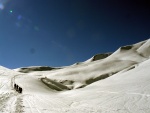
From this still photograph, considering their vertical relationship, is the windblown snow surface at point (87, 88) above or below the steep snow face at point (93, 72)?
below

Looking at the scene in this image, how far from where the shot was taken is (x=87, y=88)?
60.7 ft

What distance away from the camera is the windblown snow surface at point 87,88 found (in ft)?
27.7

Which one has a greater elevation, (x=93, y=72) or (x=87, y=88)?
(x=93, y=72)

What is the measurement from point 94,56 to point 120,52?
37823 millimetres

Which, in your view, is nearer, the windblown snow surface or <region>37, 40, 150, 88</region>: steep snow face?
the windblown snow surface

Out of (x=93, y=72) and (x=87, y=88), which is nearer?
(x=87, y=88)

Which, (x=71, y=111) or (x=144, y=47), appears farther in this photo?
(x=144, y=47)

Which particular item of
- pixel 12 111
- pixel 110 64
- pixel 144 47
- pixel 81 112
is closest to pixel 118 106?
pixel 81 112

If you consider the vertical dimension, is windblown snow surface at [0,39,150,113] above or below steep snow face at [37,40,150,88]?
below

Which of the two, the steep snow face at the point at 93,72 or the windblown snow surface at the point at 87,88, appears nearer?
the windblown snow surface at the point at 87,88

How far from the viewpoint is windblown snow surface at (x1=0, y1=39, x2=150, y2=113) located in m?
8.43

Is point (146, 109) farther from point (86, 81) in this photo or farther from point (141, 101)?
point (86, 81)

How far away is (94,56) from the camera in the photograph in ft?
382

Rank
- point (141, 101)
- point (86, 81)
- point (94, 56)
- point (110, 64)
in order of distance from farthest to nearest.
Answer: point (94, 56) < point (110, 64) < point (86, 81) < point (141, 101)
